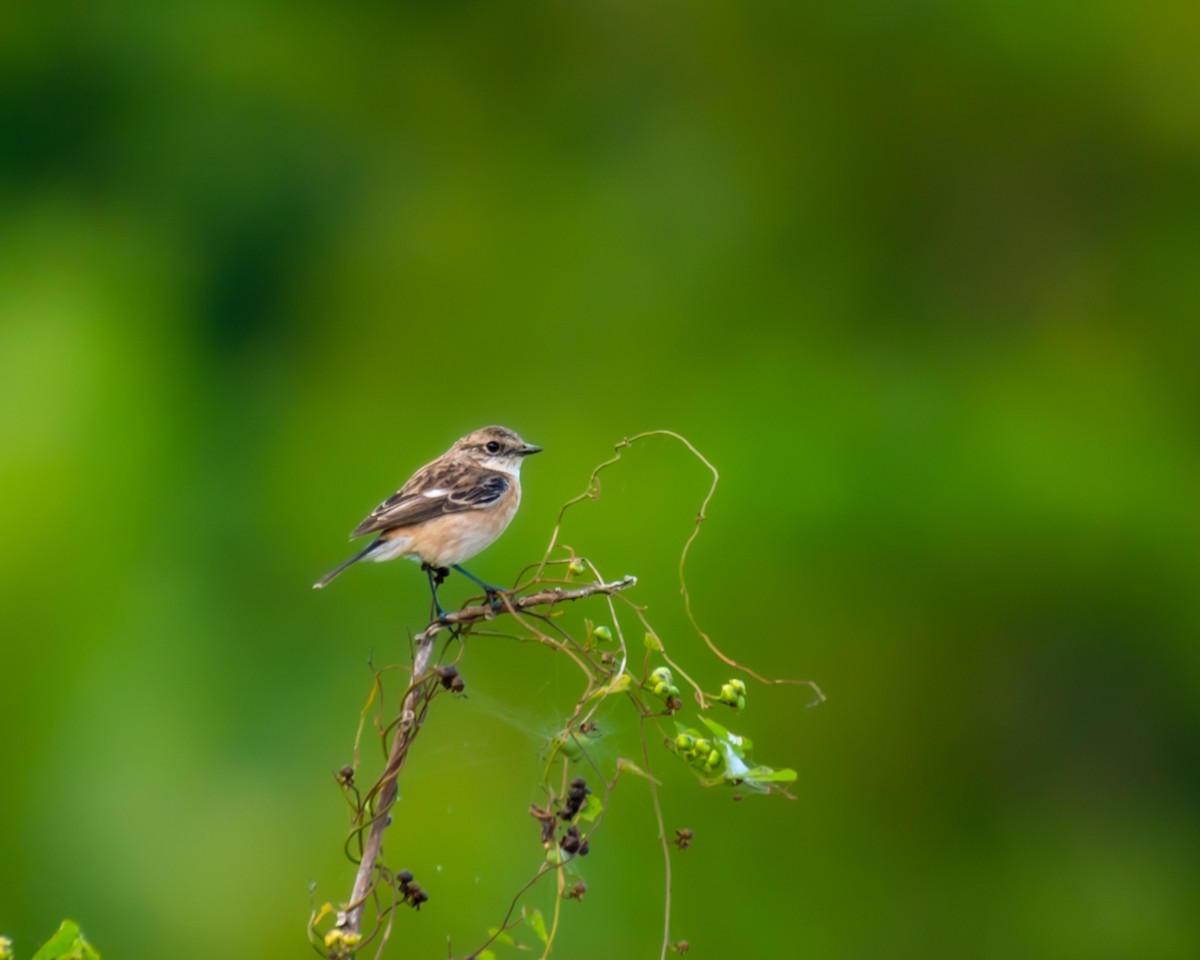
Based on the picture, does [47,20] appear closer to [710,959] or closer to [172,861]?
[172,861]

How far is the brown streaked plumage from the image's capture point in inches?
220

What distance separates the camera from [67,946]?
2506mm

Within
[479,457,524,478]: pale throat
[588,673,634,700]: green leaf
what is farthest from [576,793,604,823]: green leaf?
[479,457,524,478]: pale throat

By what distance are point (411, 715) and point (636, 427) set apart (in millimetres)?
8546

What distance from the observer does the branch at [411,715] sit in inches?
103

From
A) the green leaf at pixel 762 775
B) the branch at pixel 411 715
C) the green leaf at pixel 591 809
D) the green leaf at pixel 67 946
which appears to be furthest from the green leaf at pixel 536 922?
the green leaf at pixel 67 946

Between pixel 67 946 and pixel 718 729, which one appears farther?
pixel 718 729

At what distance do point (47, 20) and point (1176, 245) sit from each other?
10448 millimetres

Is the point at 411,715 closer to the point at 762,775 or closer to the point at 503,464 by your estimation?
the point at 762,775

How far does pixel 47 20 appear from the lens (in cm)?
1548

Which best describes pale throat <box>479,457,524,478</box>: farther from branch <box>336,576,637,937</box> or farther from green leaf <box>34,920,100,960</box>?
green leaf <box>34,920,100,960</box>

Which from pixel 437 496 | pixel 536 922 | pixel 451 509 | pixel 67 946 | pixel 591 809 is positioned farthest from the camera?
pixel 437 496

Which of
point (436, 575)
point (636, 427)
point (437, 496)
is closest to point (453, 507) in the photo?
point (437, 496)

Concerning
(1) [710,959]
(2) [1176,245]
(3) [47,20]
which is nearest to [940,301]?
(2) [1176,245]
